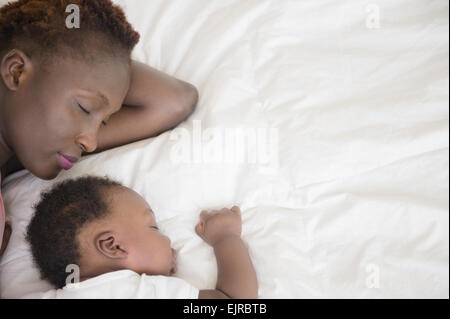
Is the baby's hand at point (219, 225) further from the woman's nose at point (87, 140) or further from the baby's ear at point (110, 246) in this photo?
the woman's nose at point (87, 140)

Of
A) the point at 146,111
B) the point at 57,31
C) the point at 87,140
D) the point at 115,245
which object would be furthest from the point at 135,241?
the point at 57,31

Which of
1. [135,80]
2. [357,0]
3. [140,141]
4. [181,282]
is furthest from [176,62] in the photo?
[181,282]

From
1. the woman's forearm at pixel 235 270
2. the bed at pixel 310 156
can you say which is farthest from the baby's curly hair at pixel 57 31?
the woman's forearm at pixel 235 270

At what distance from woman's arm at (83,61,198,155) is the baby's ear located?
320mm

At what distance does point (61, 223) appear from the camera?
864mm

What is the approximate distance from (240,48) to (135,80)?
1.04 ft

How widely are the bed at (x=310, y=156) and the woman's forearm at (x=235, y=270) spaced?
0.08 ft

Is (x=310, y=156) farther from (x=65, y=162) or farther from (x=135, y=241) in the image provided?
(x=65, y=162)

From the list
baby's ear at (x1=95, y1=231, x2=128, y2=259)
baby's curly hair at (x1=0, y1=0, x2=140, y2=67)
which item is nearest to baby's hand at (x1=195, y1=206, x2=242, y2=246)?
baby's ear at (x1=95, y1=231, x2=128, y2=259)

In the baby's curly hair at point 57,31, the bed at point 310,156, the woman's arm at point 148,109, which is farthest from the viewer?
the woman's arm at point 148,109

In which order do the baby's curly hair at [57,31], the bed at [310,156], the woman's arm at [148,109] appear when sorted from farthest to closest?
the woman's arm at [148,109], the baby's curly hair at [57,31], the bed at [310,156]

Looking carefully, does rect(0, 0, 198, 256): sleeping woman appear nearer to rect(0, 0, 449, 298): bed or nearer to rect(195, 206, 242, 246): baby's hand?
rect(0, 0, 449, 298): bed

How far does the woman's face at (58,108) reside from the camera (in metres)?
0.88

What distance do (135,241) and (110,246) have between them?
56 mm
